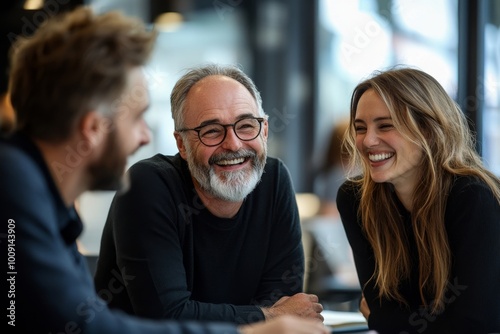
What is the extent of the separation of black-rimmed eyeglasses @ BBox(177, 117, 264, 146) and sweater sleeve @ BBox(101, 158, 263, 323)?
18 centimetres

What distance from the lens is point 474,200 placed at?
83.5 inches

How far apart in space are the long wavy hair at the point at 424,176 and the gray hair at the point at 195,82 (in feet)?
1.18

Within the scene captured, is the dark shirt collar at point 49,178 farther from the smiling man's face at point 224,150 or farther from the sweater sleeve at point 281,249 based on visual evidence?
the sweater sleeve at point 281,249

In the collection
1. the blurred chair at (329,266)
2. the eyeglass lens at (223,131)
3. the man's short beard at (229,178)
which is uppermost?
the eyeglass lens at (223,131)

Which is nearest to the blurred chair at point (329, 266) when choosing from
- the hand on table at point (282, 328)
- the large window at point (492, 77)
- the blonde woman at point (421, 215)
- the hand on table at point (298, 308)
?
the large window at point (492, 77)

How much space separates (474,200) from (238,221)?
2.28 feet

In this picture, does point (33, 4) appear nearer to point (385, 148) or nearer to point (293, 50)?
point (385, 148)

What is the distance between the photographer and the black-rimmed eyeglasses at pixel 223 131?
217cm

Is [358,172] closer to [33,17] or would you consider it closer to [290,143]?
[33,17]

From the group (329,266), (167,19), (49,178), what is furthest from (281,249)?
(167,19)

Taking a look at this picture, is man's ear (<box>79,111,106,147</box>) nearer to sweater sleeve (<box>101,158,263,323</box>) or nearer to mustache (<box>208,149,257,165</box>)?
sweater sleeve (<box>101,158,263,323</box>)

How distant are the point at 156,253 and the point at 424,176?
869 millimetres

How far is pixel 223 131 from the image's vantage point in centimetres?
218

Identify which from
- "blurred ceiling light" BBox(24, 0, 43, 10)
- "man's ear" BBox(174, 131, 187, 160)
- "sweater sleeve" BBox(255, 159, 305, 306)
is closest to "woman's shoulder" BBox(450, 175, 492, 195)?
"sweater sleeve" BBox(255, 159, 305, 306)
